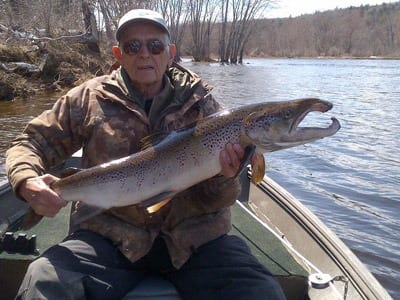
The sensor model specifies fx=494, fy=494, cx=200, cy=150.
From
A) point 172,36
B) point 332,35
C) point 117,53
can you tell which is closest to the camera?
point 117,53

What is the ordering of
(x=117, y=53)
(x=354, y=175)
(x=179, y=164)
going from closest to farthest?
(x=179, y=164) → (x=117, y=53) → (x=354, y=175)

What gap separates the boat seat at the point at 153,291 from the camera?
9.32ft

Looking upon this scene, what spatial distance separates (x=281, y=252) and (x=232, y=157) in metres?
1.30

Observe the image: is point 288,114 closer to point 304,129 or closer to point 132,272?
point 304,129

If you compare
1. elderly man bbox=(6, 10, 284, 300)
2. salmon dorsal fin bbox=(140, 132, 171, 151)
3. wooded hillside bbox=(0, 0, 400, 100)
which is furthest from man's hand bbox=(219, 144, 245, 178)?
wooded hillside bbox=(0, 0, 400, 100)

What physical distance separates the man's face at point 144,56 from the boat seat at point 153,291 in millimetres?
1259

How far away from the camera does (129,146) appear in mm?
3096

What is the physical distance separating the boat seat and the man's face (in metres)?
1.26

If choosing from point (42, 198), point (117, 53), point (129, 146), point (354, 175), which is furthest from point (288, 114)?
point (354, 175)

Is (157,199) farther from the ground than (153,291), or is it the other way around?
(157,199)

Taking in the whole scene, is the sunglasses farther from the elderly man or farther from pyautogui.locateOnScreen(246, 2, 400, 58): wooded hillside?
pyautogui.locateOnScreen(246, 2, 400, 58): wooded hillside

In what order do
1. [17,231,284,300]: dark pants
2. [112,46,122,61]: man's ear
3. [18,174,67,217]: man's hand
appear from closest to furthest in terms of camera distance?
[17,231,284,300]: dark pants → [18,174,67,217]: man's hand → [112,46,122,61]: man's ear

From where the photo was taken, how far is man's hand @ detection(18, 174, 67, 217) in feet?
8.82

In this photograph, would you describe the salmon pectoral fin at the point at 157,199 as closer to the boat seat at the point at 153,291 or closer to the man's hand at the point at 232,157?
the man's hand at the point at 232,157
